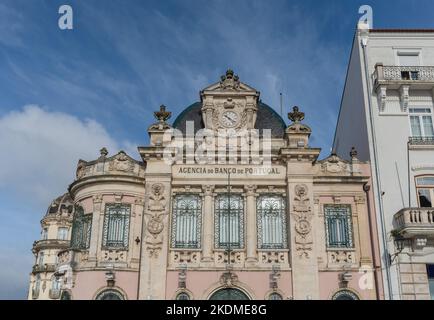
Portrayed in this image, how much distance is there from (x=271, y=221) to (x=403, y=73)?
31.9ft

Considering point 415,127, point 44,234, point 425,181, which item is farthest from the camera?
point 44,234

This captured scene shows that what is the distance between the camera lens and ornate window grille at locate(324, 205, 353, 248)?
71.7ft

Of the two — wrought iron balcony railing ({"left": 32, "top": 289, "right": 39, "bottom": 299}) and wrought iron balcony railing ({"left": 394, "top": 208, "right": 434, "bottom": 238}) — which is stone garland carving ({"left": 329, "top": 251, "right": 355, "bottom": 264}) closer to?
wrought iron balcony railing ({"left": 394, "top": 208, "right": 434, "bottom": 238})

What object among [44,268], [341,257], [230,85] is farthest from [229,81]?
[44,268]

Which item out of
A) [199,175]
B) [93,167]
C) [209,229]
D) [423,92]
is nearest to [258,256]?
[209,229]

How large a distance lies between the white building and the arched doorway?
237 inches

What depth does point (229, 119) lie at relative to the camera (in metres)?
23.7

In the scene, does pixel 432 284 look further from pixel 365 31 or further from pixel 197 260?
pixel 365 31

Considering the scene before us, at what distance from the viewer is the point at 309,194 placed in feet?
72.3

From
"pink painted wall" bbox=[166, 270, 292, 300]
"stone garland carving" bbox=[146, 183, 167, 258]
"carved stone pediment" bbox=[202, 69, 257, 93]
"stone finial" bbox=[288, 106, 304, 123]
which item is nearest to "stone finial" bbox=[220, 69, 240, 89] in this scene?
"carved stone pediment" bbox=[202, 69, 257, 93]

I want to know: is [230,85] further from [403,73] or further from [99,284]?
[99,284]
